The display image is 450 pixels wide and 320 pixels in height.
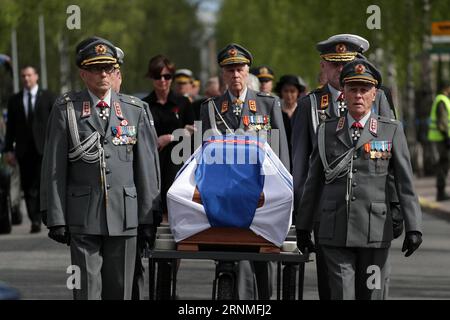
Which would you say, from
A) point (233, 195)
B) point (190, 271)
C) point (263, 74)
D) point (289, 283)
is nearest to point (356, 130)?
point (233, 195)

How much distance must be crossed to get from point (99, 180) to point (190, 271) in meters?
5.93

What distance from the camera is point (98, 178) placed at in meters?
9.34

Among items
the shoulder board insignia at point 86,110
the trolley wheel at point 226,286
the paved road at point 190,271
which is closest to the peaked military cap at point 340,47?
→ the shoulder board insignia at point 86,110

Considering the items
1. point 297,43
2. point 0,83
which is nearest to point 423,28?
point 0,83

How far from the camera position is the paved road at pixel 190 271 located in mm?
13117

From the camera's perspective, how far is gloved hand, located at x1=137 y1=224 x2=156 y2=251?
9383 mm

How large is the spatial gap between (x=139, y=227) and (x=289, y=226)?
3.23ft

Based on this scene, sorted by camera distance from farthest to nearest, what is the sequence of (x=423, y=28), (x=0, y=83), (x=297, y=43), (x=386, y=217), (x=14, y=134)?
(x=297, y=43)
(x=423, y=28)
(x=0, y=83)
(x=14, y=134)
(x=386, y=217)

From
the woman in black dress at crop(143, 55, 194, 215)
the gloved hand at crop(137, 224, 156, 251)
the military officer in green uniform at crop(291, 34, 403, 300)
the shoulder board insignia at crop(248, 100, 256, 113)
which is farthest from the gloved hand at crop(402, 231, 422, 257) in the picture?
the woman in black dress at crop(143, 55, 194, 215)

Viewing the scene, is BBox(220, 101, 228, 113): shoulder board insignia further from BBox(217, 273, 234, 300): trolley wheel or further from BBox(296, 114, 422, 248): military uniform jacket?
BBox(217, 273, 234, 300): trolley wheel

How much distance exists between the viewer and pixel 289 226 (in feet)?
29.8

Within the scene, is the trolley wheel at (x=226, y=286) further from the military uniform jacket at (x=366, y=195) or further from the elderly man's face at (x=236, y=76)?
the elderly man's face at (x=236, y=76)

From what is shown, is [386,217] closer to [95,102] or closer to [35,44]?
[95,102]

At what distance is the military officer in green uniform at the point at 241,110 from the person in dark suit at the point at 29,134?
879cm
